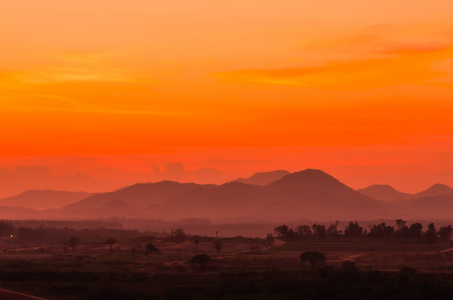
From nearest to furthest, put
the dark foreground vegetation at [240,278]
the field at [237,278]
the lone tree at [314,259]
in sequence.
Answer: the field at [237,278]
the dark foreground vegetation at [240,278]
the lone tree at [314,259]

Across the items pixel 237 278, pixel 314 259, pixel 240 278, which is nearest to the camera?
pixel 237 278

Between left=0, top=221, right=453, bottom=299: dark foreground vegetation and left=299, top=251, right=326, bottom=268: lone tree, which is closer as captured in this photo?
left=0, top=221, right=453, bottom=299: dark foreground vegetation

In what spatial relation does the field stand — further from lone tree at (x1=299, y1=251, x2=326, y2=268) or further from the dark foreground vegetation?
lone tree at (x1=299, y1=251, x2=326, y2=268)

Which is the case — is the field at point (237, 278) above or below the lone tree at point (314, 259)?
below

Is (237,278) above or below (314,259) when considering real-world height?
below

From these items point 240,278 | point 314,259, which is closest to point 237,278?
point 240,278

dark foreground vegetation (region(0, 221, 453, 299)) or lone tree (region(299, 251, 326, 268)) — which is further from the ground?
lone tree (region(299, 251, 326, 268))

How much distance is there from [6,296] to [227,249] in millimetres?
102830

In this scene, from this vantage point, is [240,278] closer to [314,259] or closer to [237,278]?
[237,278]

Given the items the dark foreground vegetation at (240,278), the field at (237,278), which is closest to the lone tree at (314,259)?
the dark foreground vegetation at (240,278)

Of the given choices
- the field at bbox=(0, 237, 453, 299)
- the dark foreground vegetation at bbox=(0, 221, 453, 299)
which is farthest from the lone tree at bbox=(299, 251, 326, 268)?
the field at bbox=(0, 237, 453, 299)

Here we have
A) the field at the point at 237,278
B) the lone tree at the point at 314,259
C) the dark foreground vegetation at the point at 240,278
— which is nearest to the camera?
the field at the point at 237,278

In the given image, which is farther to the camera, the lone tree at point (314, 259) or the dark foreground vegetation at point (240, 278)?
the lone tree at point (314, 259)

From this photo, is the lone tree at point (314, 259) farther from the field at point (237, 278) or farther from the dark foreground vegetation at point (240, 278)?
the field at point (237, 278)
